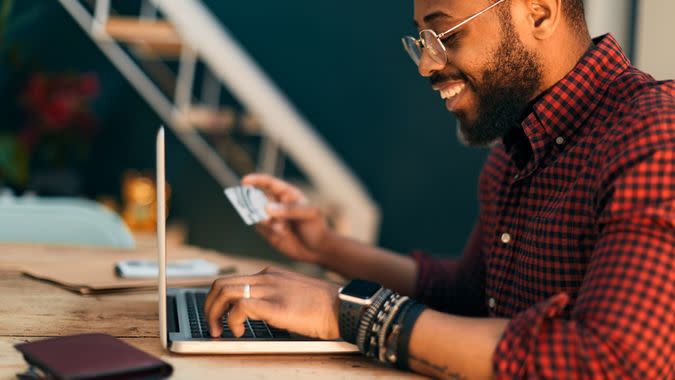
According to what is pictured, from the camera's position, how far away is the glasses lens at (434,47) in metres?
1.34

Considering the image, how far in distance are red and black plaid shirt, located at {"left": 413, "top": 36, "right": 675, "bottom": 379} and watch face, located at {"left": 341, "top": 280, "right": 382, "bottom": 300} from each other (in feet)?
0.61

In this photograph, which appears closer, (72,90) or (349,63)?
(72,90)

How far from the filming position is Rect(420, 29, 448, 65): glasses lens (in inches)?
52.8

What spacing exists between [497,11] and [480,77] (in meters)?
0.12

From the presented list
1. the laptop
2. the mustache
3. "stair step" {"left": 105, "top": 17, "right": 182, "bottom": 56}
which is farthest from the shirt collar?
"stair step" {"left": 105, "top": 17, "right": 182, "bottom": 56}

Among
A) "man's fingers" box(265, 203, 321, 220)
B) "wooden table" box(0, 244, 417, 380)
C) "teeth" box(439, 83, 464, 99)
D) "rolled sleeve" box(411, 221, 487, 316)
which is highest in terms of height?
"teeth" box(439, 83, 464, 99)

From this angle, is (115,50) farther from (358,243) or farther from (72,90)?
(358,243)

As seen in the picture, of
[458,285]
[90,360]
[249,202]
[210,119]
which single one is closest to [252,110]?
[210,119]

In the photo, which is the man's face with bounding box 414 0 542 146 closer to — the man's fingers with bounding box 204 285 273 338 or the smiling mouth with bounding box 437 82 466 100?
the smiling mouth with bounding box 437 82 466 100

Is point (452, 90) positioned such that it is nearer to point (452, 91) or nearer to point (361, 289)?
point (452, 91)

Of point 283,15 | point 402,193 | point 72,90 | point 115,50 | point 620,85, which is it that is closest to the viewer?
point 620,85

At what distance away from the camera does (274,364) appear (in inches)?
38.8

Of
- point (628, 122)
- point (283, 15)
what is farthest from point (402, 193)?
point (628, 122)

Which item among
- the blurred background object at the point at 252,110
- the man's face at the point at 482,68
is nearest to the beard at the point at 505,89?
the man's face at the point at 482,68
